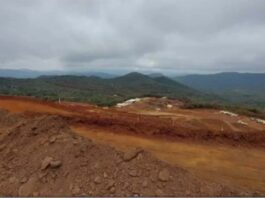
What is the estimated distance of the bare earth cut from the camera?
36.2ft

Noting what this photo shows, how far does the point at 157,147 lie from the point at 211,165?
2618 millimetres

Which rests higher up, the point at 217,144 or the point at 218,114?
the point at 217,144

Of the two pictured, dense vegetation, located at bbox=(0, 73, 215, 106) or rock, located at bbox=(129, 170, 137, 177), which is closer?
rock, located at bbox=(129, 170, 137, 177)

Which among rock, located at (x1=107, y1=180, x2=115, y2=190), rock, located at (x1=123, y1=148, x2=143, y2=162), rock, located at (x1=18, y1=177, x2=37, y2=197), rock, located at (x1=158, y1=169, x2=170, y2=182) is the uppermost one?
rock, located at (x1=123, y1=148, x2=143, y2=162)

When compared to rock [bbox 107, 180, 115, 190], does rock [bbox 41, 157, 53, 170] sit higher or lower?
higher

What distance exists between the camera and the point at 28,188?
11.5 metres

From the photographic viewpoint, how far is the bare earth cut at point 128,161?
434 inches

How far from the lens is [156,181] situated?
1103 centimetres

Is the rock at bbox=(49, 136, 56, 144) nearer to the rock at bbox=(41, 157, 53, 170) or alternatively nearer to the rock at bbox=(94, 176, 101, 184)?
the rock at bbox=(41, 157, 53, 170)

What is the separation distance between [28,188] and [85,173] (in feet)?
5.32

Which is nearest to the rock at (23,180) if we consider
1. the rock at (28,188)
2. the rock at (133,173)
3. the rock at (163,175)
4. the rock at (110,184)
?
the rock at (28,188)

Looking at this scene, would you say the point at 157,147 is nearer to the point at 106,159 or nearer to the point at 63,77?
the point at 106,159

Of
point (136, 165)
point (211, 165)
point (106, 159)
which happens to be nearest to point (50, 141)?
point (106, 159)

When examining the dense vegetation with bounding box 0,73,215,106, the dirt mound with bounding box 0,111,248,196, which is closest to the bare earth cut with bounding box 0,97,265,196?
the dirt mound with bounding box 0,111,248,196
